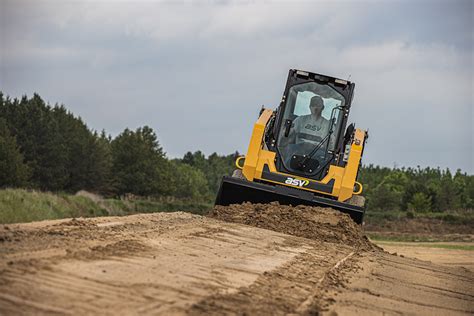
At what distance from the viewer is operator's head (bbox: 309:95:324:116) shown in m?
19.7

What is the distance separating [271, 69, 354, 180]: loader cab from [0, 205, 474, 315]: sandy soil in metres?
3.49

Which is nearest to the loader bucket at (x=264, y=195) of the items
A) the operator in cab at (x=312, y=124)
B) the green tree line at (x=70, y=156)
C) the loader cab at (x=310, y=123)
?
the loader cab at (x=310, y=123)

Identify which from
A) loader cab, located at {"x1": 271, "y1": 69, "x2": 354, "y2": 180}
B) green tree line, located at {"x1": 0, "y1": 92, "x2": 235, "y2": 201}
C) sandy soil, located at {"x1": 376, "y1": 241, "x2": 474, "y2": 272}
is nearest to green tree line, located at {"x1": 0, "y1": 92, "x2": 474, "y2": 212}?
green tree line, located at {"x1": 0, "y1": 92, "x2": 235, "y2": 201}

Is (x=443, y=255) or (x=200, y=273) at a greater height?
(x=443, y=255)

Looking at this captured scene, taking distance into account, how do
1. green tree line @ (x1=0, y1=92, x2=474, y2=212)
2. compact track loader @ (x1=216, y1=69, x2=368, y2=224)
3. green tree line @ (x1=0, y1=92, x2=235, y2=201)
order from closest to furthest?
compact track loader @ (x1=216, y1=69, x2=368, y2=224), green tree line @ (x1=0, y1=92, x2=235, y2=201), green tree line @ (x1=0, y1=92, x2=474, y2=212)

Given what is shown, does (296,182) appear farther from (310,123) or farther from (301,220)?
(301,220)

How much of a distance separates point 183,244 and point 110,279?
3.61m

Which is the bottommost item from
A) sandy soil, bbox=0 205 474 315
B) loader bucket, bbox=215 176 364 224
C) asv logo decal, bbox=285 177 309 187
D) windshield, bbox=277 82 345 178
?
sandy soil, bbox=0 205 474 315

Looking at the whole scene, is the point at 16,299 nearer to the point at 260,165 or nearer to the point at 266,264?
the point at 266,264

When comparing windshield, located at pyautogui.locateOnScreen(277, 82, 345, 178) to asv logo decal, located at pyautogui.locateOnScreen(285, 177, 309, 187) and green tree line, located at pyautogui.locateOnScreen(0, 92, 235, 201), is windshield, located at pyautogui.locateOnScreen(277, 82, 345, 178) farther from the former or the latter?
green tree line, located at pyautogui.locateOnScreen(0, 92, 235, 201)

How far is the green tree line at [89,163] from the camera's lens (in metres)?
60.2

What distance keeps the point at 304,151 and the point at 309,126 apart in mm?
640

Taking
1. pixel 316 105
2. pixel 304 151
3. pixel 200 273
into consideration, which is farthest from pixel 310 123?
pixel 200 273

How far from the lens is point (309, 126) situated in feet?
64.7
